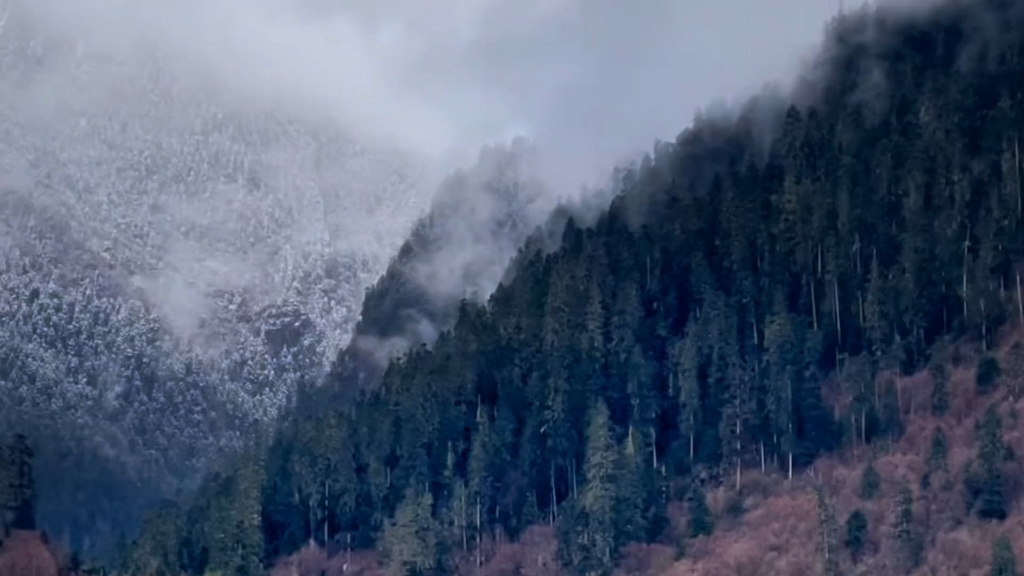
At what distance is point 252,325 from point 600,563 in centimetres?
8946

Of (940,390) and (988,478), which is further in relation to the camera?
(940,390)

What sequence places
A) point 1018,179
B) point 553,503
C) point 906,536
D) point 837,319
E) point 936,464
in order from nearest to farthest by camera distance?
1. point 906,536
2. point 936,464
3. point 1018,179
4. point 837,319
5. point 553,503

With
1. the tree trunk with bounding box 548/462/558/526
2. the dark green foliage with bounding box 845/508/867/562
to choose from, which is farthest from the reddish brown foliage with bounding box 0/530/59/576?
the dark green foliage with bounding box 845/508/867/562

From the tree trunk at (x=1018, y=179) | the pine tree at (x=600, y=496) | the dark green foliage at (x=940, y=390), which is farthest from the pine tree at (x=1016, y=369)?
the pine tree at (x=600, y=496)

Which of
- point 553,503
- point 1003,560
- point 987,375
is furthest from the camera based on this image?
point 553,503

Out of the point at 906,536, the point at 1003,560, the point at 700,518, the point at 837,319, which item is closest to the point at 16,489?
the point at 700,518

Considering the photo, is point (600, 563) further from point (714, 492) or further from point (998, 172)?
point (998, 172)

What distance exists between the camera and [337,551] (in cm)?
9006

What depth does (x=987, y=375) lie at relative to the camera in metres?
75.5

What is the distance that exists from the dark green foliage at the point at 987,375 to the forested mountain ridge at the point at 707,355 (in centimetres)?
20

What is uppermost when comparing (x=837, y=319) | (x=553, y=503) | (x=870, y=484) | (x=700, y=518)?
(x=837, y=319)

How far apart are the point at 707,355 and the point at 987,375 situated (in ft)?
49.3

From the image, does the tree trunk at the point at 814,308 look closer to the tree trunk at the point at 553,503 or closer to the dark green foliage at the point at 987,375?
the dark green foliage at the point at 987,375

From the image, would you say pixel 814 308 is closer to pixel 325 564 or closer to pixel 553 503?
pixel 553 503
